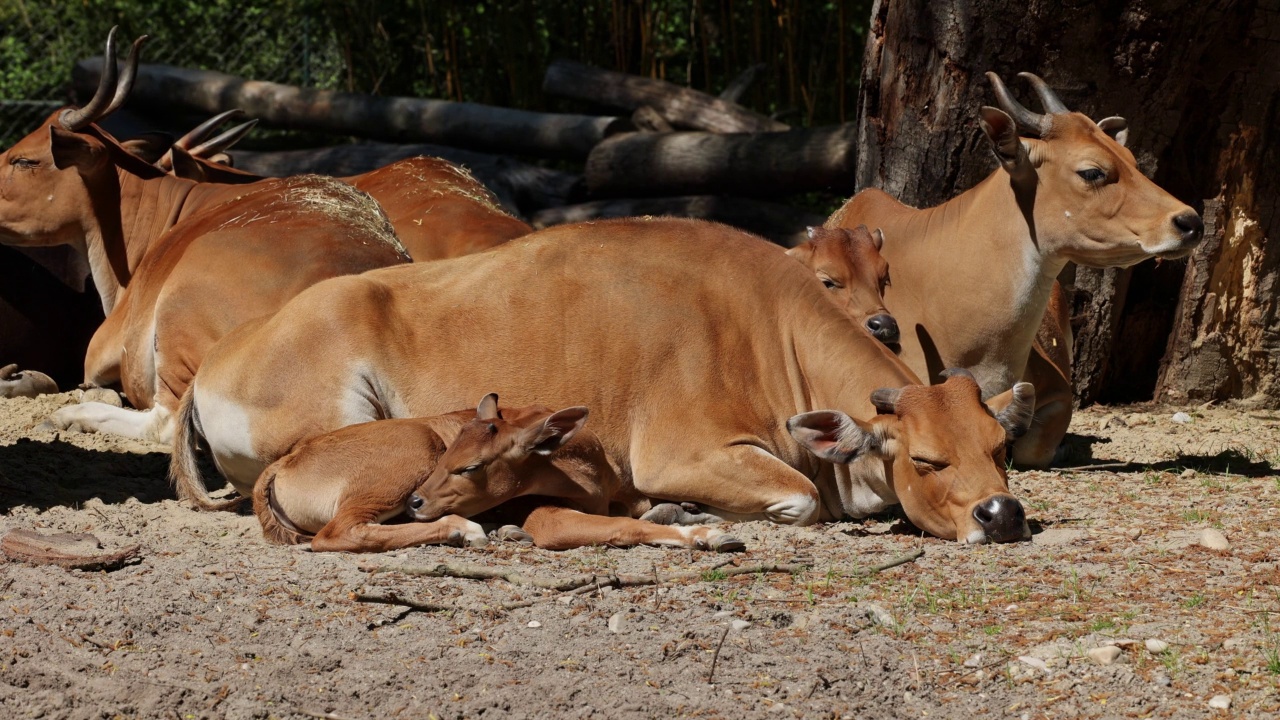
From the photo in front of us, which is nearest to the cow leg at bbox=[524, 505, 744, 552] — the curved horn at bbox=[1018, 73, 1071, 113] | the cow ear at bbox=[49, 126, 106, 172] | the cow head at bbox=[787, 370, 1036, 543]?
the cow head at bbox=[787, 370, 1036, 543]

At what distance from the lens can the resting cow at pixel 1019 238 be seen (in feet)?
21.1

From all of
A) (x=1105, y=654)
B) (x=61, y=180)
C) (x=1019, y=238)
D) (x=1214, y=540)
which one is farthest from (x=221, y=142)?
(x=1105, y=654)

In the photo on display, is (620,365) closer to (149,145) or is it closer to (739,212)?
(149,145)

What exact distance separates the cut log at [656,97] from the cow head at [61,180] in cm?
588

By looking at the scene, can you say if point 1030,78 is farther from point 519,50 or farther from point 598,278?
point 519,50

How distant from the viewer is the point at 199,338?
7270 millimetres

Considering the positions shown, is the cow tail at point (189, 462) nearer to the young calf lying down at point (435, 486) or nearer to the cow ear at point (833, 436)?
the young calf lying down at point (435, 486)

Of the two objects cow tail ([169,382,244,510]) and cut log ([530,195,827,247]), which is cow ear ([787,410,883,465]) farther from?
cut log ([530,195,827,247])

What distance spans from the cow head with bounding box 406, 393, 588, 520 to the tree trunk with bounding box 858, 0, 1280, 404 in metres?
Result: 3.33

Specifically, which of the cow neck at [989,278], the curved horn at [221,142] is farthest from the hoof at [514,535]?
the curved horn at [221,142]

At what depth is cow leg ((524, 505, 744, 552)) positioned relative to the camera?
517 cm

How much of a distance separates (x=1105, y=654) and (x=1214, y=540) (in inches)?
54.1

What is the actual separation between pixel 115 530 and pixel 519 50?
11.1 meters

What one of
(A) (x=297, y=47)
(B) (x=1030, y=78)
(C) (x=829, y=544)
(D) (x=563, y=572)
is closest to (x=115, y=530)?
(D) (x=563, y=572)
